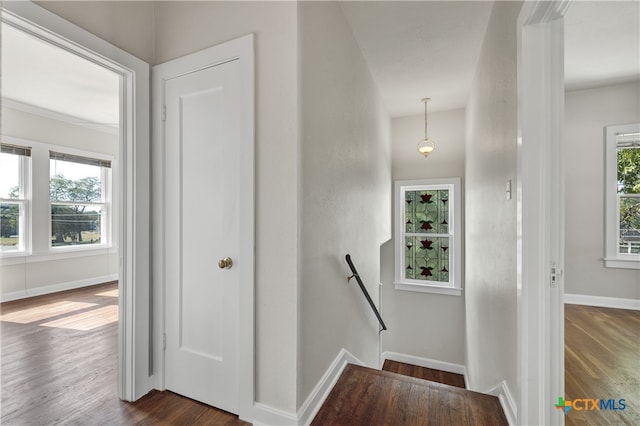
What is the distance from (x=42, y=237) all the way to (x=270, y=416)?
493 centimetres

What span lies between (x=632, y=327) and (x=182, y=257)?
4.34m

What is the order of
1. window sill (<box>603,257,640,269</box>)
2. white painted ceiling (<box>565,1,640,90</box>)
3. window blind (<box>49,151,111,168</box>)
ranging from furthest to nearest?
window blind (<box>49,151,111,168</box>)
window sill (<box>603,257,640,269</box>)
white painted ceiling (<box>565,1,640,90</box>)

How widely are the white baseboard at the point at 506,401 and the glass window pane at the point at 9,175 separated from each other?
6047 millimetres

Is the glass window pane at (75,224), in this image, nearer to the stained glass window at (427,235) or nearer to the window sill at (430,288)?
the window sill at (430,288)


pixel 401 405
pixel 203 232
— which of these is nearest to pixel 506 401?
pixel 401 405

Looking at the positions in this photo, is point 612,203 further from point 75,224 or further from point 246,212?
point 75,224

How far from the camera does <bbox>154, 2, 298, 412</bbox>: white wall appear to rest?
160 cm

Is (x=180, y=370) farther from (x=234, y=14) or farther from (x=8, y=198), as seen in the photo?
(x=8, y=198)

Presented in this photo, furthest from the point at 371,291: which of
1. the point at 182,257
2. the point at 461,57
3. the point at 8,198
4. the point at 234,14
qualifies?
the point at 8,198

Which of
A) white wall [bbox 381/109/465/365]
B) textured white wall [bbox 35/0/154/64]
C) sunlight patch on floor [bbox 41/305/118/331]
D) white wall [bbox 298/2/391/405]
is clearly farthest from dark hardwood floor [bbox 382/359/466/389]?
textured white wall [bbox 35/0/154/64]

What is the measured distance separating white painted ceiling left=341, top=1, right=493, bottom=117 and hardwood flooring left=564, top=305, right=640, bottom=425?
9.06 ft

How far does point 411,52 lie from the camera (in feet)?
9.37

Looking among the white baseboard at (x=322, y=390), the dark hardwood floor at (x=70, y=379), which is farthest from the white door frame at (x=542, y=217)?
the dark hardwood floor at (x=70, y=379)

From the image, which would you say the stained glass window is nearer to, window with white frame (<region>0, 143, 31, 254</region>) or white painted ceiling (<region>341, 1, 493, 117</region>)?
white painted ceiling (<region>341, 1, 493, 117</region>)
